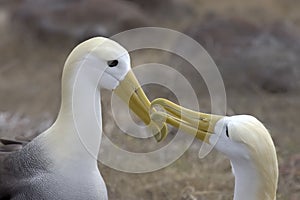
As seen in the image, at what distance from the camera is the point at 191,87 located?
6.32m

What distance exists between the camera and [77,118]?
3236mm

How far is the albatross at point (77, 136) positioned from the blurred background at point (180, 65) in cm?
98

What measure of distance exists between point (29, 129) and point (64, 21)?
166 inches

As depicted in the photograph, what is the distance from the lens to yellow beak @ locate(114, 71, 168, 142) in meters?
3.21

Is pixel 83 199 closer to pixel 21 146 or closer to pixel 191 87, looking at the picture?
pixel 21 146

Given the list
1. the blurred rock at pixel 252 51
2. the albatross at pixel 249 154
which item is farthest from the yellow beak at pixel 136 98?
the blurred rock at pixel 252 51

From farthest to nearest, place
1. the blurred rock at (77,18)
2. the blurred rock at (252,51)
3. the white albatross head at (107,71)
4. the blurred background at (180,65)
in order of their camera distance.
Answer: the blurred rock at (77,18), the blurred rock at (252,51), the blurred background at (180,65), the white albatross head at (107,71)

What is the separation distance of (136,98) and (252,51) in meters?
4.10

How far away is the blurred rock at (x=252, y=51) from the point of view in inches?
265

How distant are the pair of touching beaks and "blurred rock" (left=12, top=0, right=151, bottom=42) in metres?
5.61

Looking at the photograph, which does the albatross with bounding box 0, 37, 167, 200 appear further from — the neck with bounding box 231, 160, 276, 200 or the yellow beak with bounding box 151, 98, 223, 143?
the neck with bounding box 231, 160, 276, 200

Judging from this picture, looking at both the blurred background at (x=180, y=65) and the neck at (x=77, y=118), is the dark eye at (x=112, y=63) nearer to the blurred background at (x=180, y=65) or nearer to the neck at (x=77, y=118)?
the neck at (x=77, y=118)

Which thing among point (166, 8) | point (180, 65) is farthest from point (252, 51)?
point (166, 8)

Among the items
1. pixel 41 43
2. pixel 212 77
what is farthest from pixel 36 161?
pixel 41 43
